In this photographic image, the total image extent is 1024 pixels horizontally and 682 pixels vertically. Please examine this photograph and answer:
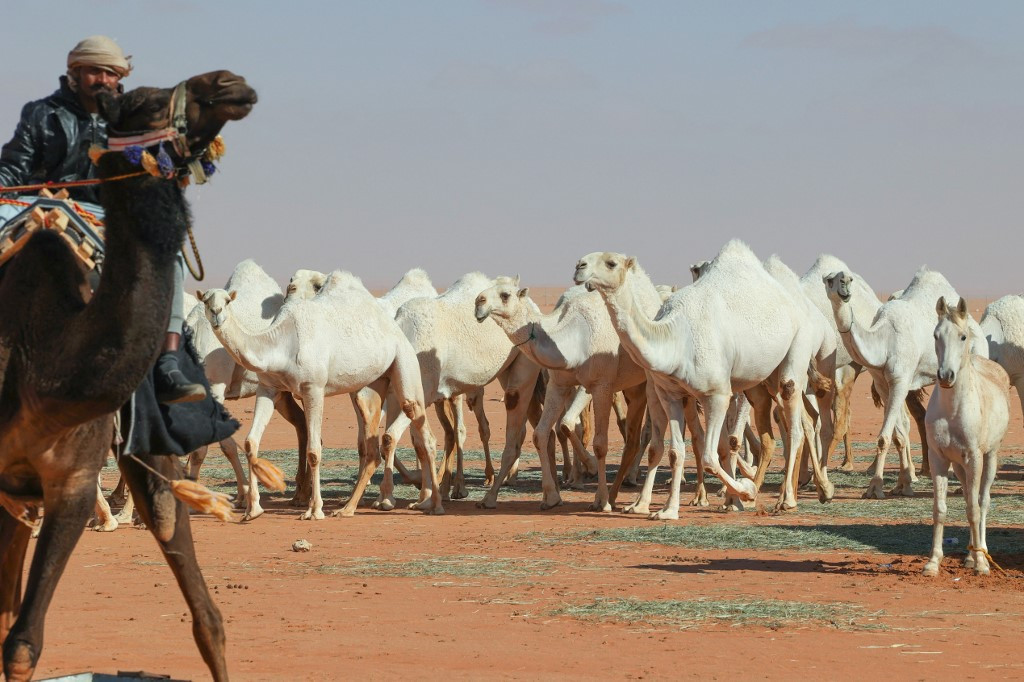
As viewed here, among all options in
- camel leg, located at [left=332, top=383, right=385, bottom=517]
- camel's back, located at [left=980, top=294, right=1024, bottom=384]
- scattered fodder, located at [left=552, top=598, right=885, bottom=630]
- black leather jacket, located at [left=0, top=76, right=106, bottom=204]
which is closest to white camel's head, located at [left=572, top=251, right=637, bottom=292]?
camel leg, located at [left=332, top=383, right=385, bottom=517]

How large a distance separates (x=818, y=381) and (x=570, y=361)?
3466 mm

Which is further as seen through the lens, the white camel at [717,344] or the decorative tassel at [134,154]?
the white camel at [717,344]

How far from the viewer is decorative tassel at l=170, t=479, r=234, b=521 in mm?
5258

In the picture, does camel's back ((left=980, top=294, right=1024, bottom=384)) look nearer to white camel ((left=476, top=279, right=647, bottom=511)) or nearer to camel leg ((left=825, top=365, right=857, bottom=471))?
camel leg ((left=825, top=365, right=857, bottom=471))

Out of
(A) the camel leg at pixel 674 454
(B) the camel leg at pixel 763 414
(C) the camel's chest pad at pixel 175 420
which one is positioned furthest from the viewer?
(B) the camel leg at pixel 763 414

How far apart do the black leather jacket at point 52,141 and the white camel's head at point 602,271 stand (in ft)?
26.3

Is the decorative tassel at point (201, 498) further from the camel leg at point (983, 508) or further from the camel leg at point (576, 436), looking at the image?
the camel leg at point (576, 436)

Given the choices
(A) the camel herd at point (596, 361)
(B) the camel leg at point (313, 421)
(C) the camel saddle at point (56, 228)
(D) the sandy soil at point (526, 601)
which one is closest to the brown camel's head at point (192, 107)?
(C) the camel saddle at point (56, 228)

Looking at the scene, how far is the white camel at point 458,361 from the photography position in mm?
16625

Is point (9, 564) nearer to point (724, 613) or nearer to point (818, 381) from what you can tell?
point (724, 613)

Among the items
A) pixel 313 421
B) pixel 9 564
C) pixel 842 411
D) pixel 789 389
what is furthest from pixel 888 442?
pixel 9 564

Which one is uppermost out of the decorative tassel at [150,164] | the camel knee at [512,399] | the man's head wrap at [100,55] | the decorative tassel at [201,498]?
the man's head wrap at [100,55]

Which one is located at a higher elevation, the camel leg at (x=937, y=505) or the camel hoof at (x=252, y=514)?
the camel leg at (x=937, y=505)

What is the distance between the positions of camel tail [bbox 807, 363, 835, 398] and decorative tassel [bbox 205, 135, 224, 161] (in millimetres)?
13003
